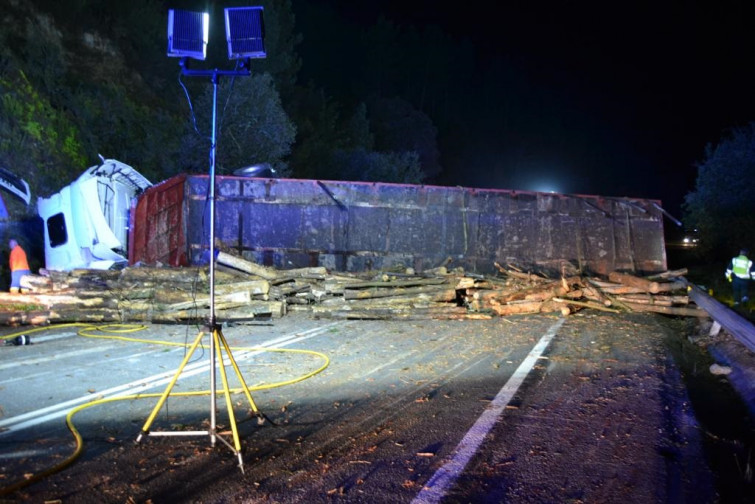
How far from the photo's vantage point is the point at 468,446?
4031 millimetres

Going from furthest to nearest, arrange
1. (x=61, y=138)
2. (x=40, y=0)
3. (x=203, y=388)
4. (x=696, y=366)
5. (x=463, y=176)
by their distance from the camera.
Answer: (x=463, y=176)
(x=40, y=0)
(x=61, y=138)
(x=696, y=366)
(x=203, y=388)

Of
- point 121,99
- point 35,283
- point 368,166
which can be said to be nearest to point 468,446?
point 35,283

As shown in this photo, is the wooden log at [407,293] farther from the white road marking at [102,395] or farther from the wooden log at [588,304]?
the white road marking at [102,395]

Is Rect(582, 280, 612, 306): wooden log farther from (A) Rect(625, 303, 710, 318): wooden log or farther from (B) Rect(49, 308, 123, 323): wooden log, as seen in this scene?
(B) Rect(49, 308, 123, 323): wooden log

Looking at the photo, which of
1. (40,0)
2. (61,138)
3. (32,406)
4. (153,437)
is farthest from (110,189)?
(40,0)

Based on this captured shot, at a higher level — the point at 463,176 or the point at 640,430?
the point at 463,176

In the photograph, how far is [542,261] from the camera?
14180 millimetres

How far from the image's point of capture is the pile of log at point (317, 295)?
390 inches

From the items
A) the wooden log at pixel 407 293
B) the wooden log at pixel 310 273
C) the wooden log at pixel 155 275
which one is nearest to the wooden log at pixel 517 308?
the wooden log at pixel 407 293

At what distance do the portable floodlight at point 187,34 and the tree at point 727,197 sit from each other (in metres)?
29.7

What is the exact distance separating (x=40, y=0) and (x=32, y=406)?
2455 centimetres

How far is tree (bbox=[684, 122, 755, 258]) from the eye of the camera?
25.8m

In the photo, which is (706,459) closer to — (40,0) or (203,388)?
(203,388)

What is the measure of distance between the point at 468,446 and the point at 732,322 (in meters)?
Answer: 5.75
